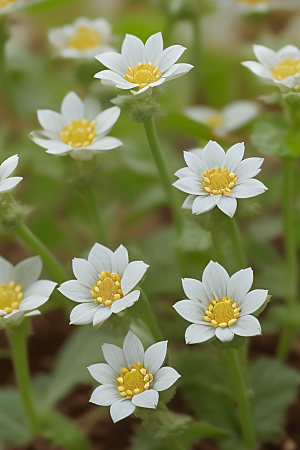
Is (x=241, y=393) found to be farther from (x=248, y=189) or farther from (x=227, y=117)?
(x=227, y=117)

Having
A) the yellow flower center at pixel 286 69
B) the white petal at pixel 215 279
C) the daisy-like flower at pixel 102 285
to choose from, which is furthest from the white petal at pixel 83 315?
the yellow flower center at pixel 286 69

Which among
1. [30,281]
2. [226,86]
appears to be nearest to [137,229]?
[226,86]

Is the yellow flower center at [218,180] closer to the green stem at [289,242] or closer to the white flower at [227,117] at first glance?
the green stem at [289,242]

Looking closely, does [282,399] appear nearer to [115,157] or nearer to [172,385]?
[172,385]

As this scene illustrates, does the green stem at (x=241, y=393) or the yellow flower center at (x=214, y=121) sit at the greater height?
the yellow flower center at (x=214, y=121)

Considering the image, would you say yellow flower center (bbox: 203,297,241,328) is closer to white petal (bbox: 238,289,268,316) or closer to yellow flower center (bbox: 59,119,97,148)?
white petal (bbox: 238,289,268,316)

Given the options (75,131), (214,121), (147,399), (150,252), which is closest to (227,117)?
(214,121)

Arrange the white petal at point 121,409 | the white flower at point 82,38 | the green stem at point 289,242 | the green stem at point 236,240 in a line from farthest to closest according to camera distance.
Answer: the white flower at point 82,38 → the green stem at point 289,242 → the green stem at point 236,240 → the white petal at point 121,409
